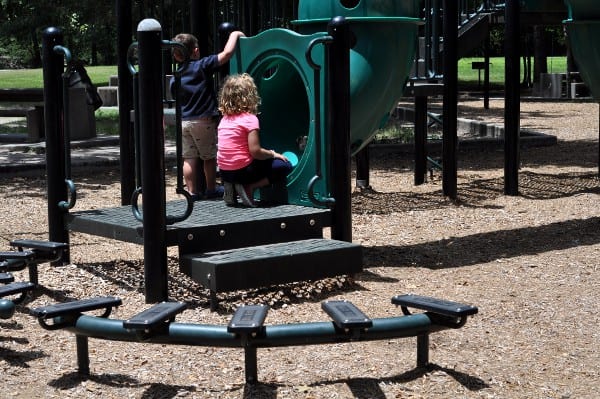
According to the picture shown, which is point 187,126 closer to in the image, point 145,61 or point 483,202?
point 145,61

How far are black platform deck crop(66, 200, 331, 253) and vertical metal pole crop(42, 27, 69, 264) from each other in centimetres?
13

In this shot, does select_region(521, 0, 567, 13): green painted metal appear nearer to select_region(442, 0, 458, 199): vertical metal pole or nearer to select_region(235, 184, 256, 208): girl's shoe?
select_region(442, 0, 458, 199): vertical metal pole

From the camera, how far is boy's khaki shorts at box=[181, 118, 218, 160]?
774 cm

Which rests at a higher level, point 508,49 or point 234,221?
point 508,49

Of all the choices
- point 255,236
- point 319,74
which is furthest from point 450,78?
point 255,236

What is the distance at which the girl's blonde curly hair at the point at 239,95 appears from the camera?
22.3ft

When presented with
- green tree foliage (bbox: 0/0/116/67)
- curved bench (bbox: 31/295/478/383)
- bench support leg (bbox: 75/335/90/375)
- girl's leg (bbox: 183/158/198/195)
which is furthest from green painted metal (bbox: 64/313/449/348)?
green tree foliage (bbox: 0/0/116/67)

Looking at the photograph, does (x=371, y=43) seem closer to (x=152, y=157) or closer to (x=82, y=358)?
(x=152, y=157)

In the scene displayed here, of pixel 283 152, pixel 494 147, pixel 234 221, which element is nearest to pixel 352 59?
pixel 283 152

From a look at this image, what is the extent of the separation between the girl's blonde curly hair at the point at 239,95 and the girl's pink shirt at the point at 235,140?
51 mm

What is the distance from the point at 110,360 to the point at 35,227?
4.37 m

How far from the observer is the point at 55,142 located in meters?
6.90

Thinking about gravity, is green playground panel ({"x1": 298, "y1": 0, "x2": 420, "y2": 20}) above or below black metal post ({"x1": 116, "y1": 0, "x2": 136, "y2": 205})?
above

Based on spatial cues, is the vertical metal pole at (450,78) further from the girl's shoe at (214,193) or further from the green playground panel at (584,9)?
the girl's shoe at (214,193)
